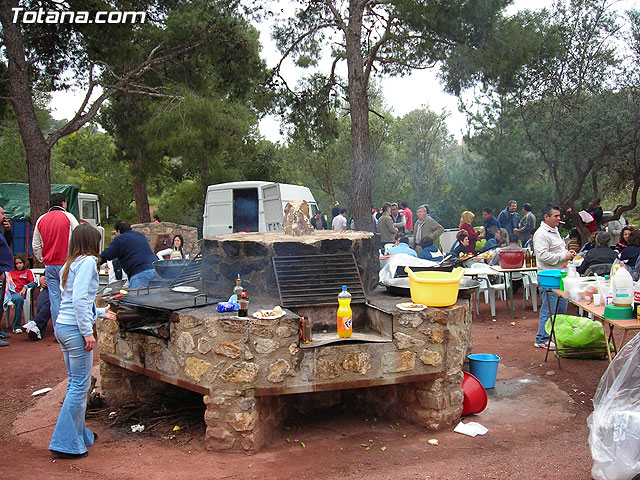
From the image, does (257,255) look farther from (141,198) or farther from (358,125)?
(141,198)

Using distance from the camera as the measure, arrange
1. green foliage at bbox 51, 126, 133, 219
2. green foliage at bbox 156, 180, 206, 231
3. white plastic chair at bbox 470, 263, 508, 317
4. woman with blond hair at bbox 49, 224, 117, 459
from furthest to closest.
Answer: green foliage at bbox 51, 126, 133, 219 < green foliage at bbox 156, 180, 206, 231 < white plastic chair at bbox 470, 263, 508, 317 < woman with blond hair at bbox 49, 224, 117, 459

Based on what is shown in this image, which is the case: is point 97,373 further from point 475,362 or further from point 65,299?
point 475,362

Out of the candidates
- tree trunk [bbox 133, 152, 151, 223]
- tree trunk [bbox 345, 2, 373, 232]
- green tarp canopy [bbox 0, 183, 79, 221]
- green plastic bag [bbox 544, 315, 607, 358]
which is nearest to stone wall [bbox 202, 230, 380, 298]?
green plastic bag [bbox 544, 315, 607, 358]

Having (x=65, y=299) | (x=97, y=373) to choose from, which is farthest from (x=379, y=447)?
(x=97, y=373)

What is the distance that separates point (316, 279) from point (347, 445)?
4.89ft

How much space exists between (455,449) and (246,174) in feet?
63.7

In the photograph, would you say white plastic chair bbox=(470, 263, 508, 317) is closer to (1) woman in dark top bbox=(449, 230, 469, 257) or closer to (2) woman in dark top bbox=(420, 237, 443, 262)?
(1) woman in dark top bbox=(449, 230, 469, 257)

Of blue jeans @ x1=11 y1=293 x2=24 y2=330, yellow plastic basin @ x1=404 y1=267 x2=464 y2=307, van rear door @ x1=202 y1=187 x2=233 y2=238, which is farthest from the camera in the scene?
van rear door @ x1=202 y1=187 x2=233 y2=238

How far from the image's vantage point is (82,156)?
98.9ft

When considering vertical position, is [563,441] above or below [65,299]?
below

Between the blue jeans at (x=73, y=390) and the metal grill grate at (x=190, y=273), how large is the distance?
1.80 m

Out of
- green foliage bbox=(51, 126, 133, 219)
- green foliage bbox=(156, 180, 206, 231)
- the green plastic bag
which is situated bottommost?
the green plastic bag

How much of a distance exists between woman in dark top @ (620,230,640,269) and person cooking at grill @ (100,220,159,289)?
21.6 ft

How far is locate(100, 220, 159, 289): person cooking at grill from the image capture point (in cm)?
655
